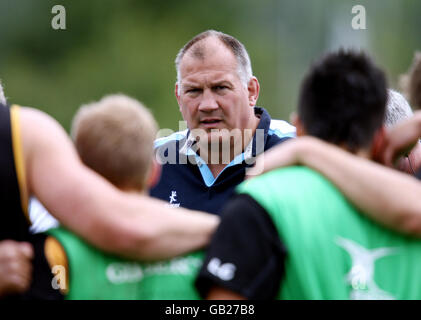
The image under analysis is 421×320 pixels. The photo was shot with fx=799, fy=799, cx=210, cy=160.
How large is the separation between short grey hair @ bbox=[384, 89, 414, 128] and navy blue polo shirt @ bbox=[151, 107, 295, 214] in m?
0.64

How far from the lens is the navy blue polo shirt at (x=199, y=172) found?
480 cm

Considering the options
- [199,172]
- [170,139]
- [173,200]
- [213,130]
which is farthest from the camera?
[170,139]

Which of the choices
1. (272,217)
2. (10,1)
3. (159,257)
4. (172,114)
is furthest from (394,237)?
(10,1)

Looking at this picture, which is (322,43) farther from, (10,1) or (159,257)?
(159,257)

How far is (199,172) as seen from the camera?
16.3 feet

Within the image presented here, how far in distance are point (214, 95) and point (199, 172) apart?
59cm

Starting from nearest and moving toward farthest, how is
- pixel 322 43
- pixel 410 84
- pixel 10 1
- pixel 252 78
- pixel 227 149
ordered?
pixel 410 84 → pixel 227 149 → pixel 252 78 → pixel 10 1 → pixel 322 43

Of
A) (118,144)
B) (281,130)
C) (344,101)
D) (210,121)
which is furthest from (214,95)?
(118,144)

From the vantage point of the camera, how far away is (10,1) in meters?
27.2

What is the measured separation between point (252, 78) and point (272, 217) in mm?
2891

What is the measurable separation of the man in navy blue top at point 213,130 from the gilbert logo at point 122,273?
193 centimetres

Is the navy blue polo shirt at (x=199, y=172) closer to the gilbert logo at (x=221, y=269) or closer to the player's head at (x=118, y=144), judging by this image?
the player's head at (x=118, y=144)

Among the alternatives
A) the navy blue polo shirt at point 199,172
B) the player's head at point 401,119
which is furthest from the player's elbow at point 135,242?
the player's head at point 401,119

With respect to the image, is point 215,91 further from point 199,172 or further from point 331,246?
point 331,246
